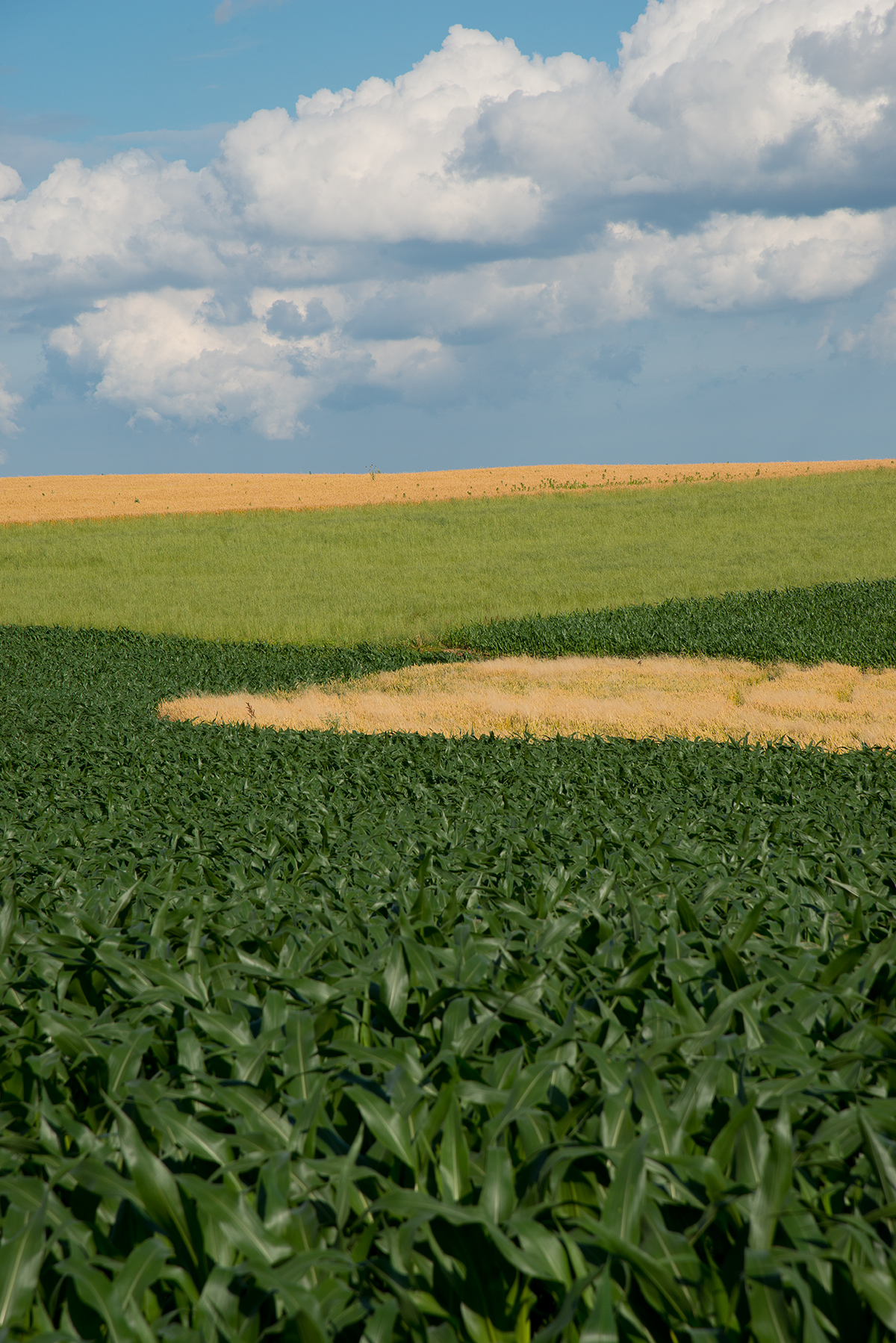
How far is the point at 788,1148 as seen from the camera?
182 centimetres

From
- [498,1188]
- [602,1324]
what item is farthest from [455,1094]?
[602,1324]

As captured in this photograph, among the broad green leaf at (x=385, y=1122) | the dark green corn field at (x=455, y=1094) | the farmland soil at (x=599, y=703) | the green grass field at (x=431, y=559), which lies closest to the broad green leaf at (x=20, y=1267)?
the dark green corn field at (x=455, y=1094)

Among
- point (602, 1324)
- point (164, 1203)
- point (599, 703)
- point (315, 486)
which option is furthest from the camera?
point (315, 486)

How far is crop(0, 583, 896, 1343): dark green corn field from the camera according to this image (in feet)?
5.49

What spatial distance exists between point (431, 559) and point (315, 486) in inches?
1126

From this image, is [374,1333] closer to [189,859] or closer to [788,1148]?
[788,1148]

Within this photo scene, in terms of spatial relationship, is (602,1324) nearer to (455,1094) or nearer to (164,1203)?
(455,1094)

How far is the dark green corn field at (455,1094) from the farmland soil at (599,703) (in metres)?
7.99

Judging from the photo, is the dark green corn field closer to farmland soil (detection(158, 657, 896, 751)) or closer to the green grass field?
farmland soil (detection(158, 657, 896, 751))

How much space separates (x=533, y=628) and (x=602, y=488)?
113ft

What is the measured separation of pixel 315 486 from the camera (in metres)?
63.1

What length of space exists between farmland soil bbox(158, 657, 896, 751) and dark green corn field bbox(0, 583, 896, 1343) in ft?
26.2

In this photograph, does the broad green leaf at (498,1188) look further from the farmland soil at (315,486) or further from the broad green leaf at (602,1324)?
the farmland soil at (315,486)

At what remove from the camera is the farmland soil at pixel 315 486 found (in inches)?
2013
